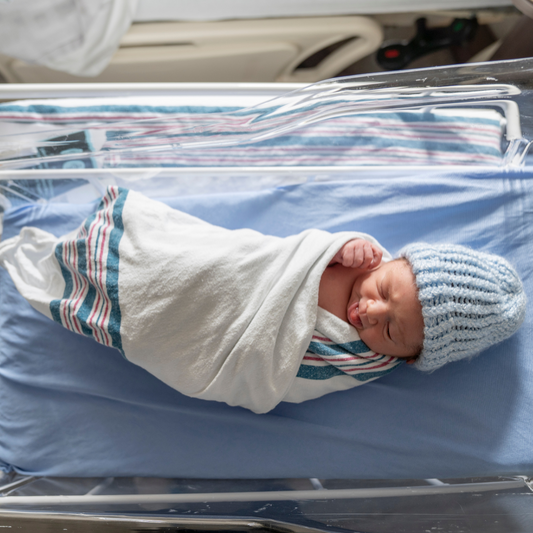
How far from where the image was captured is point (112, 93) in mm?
974

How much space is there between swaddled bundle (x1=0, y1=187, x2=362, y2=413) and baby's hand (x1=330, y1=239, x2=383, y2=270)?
0.02 metres

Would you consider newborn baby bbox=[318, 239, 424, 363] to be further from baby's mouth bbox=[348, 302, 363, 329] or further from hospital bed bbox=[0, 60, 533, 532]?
hospital bed bbox=[0, 60, 533, 532]

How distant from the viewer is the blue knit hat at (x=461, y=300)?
851 millimetres

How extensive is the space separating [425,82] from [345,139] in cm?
42

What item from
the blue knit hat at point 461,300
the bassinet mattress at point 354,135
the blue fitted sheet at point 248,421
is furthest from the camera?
the bassinet mattress at point 354,135

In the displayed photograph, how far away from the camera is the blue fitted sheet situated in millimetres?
979

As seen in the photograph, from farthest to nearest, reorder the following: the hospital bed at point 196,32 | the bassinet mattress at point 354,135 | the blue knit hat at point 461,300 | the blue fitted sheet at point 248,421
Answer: the hospital bed at point 196,32
the bassinet mattress at point 354,135
the blue fitted sheet at point 248,421
the blue knit hat at point 461,300

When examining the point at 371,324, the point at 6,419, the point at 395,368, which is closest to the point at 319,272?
the point at 371,324

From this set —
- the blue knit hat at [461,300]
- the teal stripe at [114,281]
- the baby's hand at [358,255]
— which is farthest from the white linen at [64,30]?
the blue knit hat at [461,300]

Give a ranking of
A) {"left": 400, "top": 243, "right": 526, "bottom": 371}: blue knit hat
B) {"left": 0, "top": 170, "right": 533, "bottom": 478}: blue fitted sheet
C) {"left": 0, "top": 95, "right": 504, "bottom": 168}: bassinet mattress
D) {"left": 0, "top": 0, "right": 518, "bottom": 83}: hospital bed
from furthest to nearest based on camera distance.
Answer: {"left": 0, "top": 0, "right": 518, "bottom": 83}: hospital bed → {"left": 0, "top": 95, "right": 504, "bottom": 168}: bassinet mattress → {"left": 0, "top": 170, "right": 533, "bottom": 478}: blue fitted sheet → {"left": 400, "top": 243, "right": 526, "bottom": 371}: blue knit hat

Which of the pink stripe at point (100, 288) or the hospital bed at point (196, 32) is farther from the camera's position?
the hospital bed at point (196, 32)

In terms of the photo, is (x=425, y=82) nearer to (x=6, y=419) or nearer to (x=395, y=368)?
(x=395, y=368)

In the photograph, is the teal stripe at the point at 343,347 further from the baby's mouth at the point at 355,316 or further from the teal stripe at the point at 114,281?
the teal stripe at the point at 114,281

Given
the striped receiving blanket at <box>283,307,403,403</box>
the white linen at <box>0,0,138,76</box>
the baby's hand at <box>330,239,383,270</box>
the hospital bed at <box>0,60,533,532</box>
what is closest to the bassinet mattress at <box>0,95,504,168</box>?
the hospital bed at <box>0,60,533,532</box>
